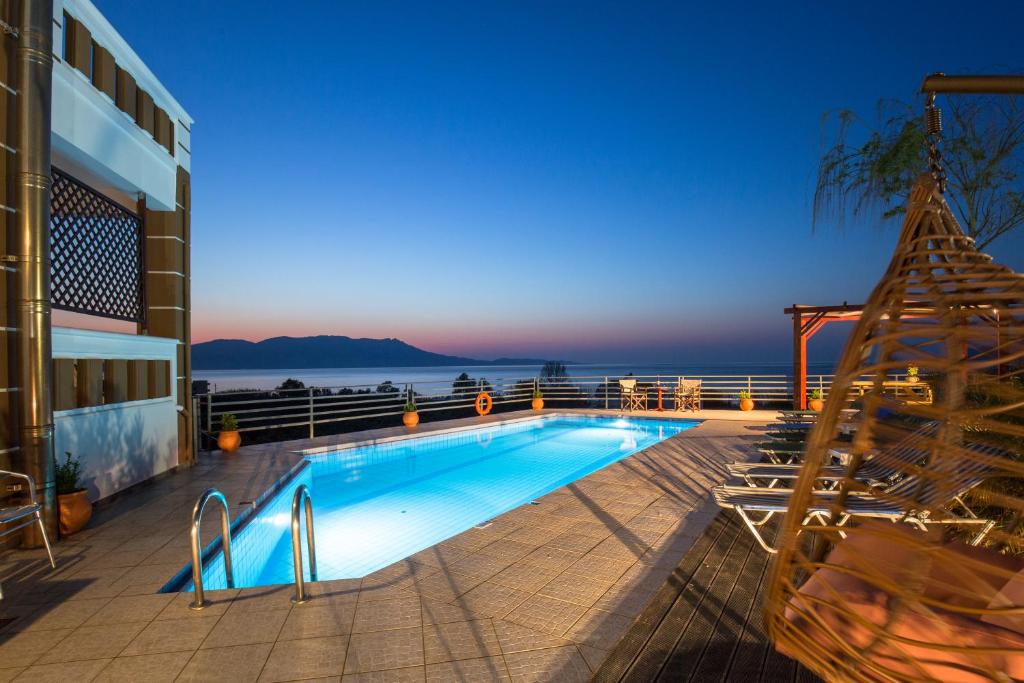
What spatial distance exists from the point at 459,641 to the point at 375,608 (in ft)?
1.71

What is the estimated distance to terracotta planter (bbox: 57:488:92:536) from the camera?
378cm

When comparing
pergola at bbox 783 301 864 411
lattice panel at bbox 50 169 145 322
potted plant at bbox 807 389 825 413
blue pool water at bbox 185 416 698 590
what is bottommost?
blue pool water at bbox 185 416 698 590

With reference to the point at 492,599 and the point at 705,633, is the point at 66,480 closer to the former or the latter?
the point at 492,599

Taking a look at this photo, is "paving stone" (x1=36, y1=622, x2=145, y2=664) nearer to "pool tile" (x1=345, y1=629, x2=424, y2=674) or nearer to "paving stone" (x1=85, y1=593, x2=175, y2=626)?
"paving stone" (x1=85, y1=593, x2=175, y2=626)

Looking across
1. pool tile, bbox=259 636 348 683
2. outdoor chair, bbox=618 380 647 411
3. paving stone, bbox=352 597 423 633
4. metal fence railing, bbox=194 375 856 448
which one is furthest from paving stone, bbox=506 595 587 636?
outdoor chair, bbox=618 380 647 411

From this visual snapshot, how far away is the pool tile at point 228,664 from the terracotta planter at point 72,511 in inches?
96.2

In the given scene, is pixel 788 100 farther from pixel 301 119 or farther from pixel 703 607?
pixel 703 607

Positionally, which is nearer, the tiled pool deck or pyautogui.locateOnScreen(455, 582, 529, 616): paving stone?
the tiled pool deck

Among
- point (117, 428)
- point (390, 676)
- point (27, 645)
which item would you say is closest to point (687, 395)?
point (117, 428)

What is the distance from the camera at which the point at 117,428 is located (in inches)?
196

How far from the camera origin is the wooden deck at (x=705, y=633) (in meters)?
1.92

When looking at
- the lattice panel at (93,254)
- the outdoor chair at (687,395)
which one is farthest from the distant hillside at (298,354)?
the lattice panel at (93,254)

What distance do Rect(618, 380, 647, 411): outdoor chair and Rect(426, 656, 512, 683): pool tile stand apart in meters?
10.3

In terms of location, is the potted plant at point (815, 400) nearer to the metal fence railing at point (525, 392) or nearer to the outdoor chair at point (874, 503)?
the metal fence railing at point (525, 392)
